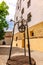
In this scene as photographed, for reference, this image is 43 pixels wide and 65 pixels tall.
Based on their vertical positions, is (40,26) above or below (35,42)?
above

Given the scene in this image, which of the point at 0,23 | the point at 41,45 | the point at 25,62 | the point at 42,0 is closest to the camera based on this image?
the point at 25,62

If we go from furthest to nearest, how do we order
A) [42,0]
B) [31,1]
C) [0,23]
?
[31,1]
[0,23]
[42,0]

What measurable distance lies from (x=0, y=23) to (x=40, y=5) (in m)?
5.38

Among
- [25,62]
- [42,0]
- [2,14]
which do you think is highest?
[42,0]

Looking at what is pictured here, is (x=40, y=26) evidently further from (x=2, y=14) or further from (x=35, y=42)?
(x=2, y=14)

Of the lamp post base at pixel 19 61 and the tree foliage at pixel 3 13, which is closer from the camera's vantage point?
the lamp post base at pixel 19 61

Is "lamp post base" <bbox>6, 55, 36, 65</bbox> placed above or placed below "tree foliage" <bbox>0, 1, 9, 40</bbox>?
below

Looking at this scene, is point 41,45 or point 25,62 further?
point 41,45

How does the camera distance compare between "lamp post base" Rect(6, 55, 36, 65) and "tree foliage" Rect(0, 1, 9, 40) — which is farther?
"tree foliage" Rect(0, 1, 9, 40)

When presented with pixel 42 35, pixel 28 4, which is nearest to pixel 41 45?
pixel 42 35

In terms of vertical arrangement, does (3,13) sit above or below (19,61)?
above

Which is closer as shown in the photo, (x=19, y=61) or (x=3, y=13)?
(x=19, y=61)

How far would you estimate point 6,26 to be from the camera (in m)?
21.0

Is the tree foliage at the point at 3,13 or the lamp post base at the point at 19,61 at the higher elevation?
A: the tree foliage at the point at 3,13
